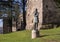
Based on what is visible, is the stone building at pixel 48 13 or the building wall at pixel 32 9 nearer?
the stone building at pixel 48 13

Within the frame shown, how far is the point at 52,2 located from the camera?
2639 cm

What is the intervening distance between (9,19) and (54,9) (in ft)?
42.7

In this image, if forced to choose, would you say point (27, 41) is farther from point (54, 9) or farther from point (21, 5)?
point (21, 5)

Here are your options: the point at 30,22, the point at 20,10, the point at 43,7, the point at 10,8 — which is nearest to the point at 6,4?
the point at 10,8

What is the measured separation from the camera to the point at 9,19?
38.0 meters

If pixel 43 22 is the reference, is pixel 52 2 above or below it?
above

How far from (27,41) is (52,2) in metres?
10.6

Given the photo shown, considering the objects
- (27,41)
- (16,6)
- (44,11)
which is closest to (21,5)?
(16,6)

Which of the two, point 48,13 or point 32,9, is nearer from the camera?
point 48,13

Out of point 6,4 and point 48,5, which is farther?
point 6,4

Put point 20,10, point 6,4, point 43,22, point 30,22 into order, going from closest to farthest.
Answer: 1. point 43,22
2. point 30,22
3. point 6,4
4. point 20,10

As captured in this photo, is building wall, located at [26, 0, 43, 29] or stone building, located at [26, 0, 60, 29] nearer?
stone building, located at [26, 0, 60, 29]

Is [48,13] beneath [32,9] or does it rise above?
beneath

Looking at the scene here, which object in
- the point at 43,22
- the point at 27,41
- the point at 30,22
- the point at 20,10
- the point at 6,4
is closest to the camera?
the point at 27,41
